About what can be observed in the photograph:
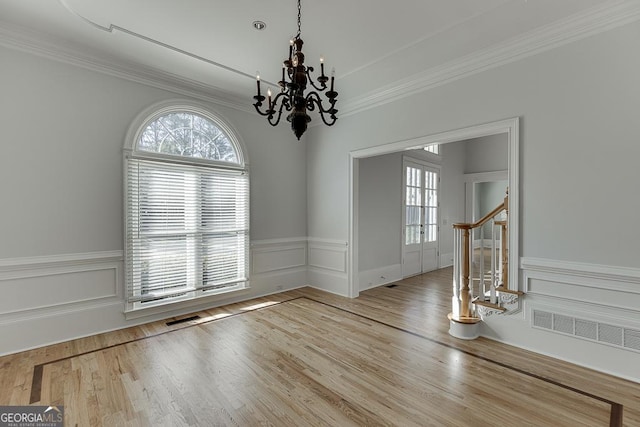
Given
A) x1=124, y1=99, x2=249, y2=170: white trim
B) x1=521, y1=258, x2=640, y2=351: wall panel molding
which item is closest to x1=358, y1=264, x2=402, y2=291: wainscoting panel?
x1=521, y1=258, x2=640, y2=351: wall panel molding

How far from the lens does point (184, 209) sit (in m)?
3.97

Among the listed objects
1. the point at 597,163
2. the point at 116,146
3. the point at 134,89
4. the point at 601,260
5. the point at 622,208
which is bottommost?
the point at 601,260

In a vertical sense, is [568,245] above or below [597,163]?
below

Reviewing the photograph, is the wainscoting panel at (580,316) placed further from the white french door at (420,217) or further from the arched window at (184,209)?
the arched window at (184,209)

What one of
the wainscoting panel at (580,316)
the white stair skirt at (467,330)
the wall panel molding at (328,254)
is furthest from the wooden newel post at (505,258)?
the wall panel molding at (328,254)

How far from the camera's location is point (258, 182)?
479 cm

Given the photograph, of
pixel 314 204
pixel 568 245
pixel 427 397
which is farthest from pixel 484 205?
pixel 427 397

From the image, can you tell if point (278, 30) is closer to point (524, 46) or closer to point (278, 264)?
point (524, 46)

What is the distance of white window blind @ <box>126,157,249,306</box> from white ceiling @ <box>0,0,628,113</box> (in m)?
1.27

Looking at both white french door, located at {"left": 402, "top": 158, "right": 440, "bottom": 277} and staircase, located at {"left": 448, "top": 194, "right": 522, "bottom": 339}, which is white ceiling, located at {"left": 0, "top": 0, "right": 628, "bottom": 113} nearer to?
staircase, located at {"left": 448, "top": 194, "right": 522, "bottom": 339}

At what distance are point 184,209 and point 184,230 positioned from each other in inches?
11.2

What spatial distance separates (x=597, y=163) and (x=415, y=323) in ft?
8.02

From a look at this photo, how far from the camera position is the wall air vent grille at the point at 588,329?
2.45m

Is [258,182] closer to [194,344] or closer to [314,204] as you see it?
[314,204]
